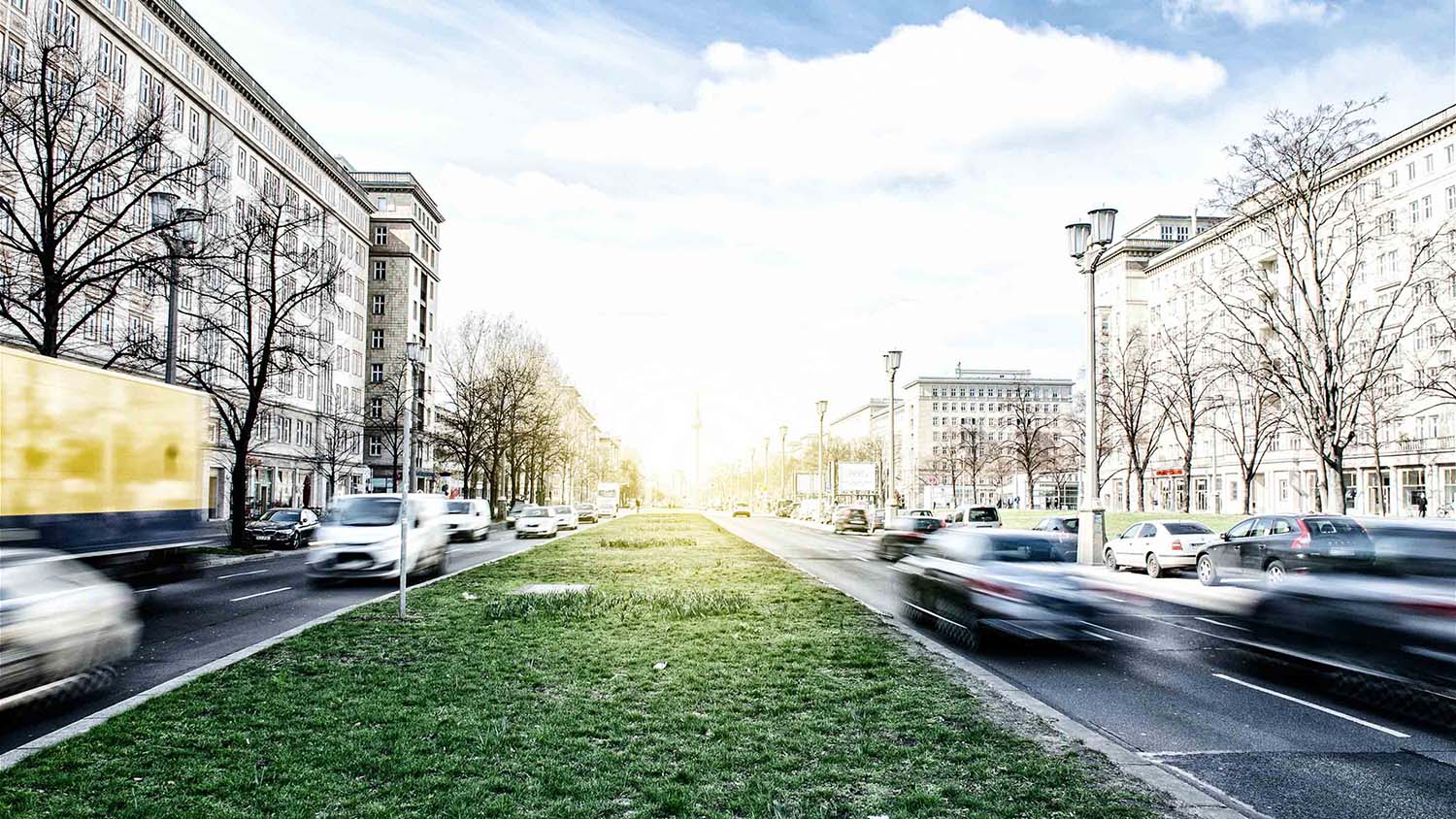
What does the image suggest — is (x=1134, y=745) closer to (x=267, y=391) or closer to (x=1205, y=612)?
(x=1205, y=612)

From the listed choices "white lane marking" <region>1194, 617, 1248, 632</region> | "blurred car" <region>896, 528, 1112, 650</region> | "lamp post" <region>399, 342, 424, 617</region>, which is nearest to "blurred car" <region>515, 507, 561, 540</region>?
"lamp post" <region>399, 342, 424, 617</region>

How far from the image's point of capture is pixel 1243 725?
26.1 feet

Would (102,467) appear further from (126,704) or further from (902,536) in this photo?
(902,536)

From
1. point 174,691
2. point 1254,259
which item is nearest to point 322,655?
point 174,691

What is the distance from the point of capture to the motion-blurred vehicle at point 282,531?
34.7 m

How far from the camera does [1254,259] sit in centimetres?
7719

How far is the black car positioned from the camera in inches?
698

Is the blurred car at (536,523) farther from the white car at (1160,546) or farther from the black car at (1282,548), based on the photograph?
the black car at (1282,548)

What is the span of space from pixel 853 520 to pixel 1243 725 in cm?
4855

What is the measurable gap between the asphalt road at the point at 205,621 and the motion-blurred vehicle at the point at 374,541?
1.46ft

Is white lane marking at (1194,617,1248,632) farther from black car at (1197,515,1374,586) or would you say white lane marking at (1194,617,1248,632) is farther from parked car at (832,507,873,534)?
parked car at (832,507,873,534)

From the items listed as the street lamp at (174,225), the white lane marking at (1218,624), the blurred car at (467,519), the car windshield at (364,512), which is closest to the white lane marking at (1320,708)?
the white lane marking at (1218,624)

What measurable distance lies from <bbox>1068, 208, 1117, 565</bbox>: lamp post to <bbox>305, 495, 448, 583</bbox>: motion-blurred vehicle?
1569cm

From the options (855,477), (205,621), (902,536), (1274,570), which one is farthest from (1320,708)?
(855,477)
